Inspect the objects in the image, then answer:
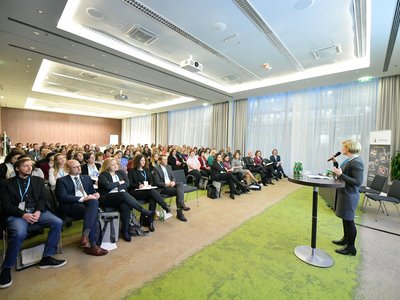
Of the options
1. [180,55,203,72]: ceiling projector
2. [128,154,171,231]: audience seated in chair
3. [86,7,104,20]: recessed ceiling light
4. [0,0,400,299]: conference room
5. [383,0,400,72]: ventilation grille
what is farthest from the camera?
[180,55,203,72]: ceiling projector

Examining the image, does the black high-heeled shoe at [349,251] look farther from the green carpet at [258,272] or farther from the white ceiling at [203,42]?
the white ceiling at [203,42]

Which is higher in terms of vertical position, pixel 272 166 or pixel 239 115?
pixel 239 115

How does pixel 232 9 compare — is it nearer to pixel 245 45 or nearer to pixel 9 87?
pixel 245 45

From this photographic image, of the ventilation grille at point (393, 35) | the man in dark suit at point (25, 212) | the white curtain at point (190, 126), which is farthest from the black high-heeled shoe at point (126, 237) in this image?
the white curtain at point (190, 126)

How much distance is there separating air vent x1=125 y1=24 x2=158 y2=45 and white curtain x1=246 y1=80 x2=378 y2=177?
→ 6257mm

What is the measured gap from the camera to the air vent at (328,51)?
16.6ft

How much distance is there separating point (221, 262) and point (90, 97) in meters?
11.0

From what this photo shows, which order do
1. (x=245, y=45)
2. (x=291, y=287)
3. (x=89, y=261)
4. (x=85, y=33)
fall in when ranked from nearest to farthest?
(x=291, y=287) → (x=89, y=261) → (x=85, y=33) → (x=245, y=45)

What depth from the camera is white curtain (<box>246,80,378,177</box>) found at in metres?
7.04

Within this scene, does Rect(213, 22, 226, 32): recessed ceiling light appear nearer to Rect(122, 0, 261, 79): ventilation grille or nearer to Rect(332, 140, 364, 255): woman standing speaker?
Rect(122, 0, 261, 79): ventilation grille

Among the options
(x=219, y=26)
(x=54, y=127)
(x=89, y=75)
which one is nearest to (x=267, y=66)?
(x=219, y=26)

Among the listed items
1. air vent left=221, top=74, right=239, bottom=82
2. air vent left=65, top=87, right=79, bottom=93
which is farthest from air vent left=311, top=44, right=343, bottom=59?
air vent left=65, top=87, right=79, bottom=93

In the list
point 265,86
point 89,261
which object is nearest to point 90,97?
point 265,86

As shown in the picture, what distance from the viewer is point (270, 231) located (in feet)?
11.2
